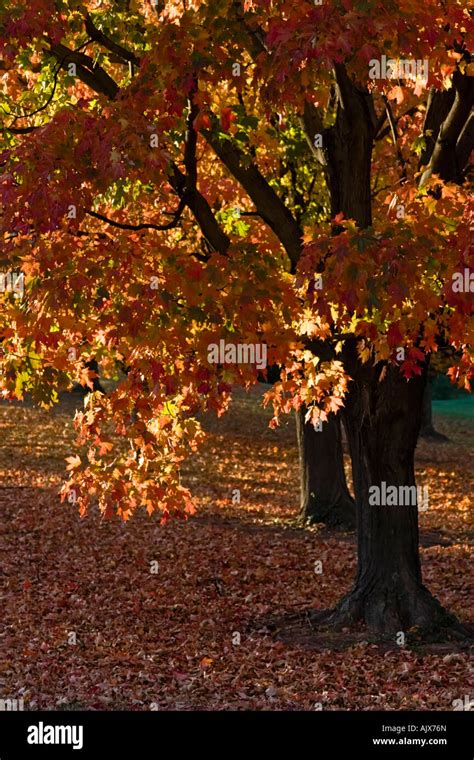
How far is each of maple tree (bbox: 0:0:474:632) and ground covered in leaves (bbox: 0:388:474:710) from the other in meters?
1.30

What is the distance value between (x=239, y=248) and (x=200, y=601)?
595 cm

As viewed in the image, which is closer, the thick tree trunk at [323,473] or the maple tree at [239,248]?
the maple tree at [239,248]

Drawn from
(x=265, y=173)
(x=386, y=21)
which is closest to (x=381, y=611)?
(x=386, y=21)

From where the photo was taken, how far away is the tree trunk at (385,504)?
35.7ft

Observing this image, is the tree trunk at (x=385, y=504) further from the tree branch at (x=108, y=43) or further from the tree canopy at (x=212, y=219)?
the tree branch at (x=108, y=43)

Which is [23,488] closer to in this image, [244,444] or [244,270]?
[244,444]

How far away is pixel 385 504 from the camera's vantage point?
11039 mm

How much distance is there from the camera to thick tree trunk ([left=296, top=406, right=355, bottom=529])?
61.1ft

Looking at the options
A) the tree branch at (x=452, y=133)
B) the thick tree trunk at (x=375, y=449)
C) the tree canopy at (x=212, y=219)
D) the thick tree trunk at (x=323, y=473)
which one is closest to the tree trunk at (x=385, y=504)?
the thick tree trunk at (x=375, y=449)

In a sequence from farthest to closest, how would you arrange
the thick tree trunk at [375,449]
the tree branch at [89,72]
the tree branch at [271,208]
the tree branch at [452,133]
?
the thick tree trunk at [375,449], the tree branch at [271,208], the tree branch at [452,133], the tree branch at [89,72]

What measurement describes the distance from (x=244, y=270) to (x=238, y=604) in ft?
19.0

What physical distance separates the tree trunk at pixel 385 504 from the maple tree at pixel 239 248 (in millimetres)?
22

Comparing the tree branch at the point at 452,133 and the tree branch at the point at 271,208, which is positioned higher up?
the tree branch at the point at 452,133

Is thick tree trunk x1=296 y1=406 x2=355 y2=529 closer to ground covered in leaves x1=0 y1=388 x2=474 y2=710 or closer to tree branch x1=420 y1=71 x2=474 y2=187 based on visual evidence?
ground covered in leaves x1=0 y1=388 x2=474 y2=710
